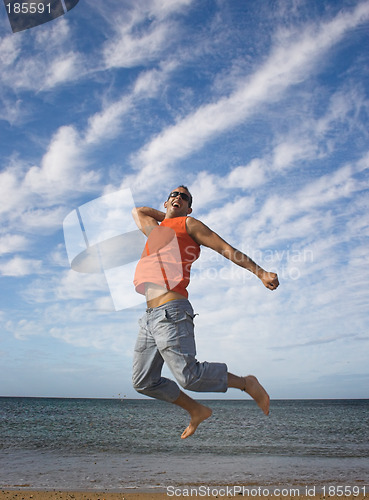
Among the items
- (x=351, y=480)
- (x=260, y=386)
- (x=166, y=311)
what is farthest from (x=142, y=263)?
(x=351, y=480)

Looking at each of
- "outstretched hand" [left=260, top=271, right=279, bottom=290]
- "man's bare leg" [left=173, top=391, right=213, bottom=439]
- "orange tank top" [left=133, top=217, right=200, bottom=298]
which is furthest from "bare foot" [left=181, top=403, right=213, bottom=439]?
"outstretched hand" [left=260, top=271, right=279, bottom=290]

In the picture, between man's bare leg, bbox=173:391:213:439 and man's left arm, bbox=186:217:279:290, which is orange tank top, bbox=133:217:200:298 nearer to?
man's left arm, bbox=186:217:279:290

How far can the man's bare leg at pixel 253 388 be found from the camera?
3211 mm

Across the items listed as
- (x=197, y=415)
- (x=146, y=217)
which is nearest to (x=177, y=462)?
(x=197, y=415)

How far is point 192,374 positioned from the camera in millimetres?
2941

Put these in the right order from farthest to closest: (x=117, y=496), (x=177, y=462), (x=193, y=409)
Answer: (x=177, y=462)
(x=117, y=496)
(x=193, y=409)

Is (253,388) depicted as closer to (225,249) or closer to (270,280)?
(270,280)

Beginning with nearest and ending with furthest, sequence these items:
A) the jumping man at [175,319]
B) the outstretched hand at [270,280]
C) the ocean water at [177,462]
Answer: the outstretched hand at [270,280]
the jumping man at [175,319]
the ocean water at [177,462]

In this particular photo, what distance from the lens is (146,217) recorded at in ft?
12.2

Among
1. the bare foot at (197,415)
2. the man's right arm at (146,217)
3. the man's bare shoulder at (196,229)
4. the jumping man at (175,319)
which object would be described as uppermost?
the man's right arm at (146,217)

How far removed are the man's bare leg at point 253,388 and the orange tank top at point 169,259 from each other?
2.53 feet

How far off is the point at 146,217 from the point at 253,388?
5.59ft

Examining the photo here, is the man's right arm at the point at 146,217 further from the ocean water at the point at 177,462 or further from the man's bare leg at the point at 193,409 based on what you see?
the ocean water at the point at 177,462

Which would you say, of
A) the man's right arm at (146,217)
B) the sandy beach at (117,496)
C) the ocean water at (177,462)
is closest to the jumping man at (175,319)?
the man's right arm at (146,217)
